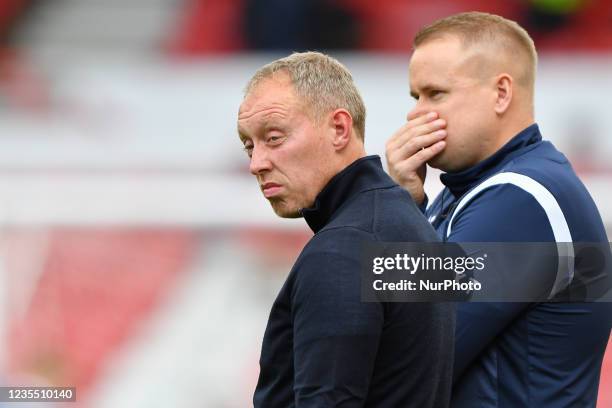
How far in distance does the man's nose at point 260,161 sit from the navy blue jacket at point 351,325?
4.1 inches

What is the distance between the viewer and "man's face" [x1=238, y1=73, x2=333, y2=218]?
1805mm

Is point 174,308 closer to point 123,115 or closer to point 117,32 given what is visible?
point 123,115

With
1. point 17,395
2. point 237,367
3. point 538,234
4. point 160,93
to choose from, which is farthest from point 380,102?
point 538,234

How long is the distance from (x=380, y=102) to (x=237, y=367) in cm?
245

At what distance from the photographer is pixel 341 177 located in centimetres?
178

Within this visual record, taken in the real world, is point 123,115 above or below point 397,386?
above

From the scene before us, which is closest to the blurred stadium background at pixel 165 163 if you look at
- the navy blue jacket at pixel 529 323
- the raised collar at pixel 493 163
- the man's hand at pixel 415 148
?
the man's hand at pixel 415 148

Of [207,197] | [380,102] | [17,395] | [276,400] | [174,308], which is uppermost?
[380,102]

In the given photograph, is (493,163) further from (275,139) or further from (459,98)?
(275,139)

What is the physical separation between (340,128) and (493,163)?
→ 0.52 m

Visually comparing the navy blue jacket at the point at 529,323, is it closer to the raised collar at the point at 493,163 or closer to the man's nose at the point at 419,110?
the raised collar at the point at 493,163

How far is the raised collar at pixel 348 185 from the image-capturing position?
69.6 inches

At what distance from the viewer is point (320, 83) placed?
71.7 inches

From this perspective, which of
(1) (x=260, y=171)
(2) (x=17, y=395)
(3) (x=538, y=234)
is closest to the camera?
(1) (x=260, y=171)
